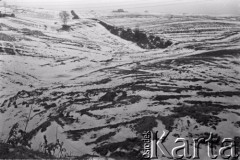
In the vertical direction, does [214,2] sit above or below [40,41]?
above

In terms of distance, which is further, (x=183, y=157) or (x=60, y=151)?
(x=60, y=151)

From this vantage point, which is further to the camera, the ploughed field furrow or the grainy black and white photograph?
the ploughed field furrow

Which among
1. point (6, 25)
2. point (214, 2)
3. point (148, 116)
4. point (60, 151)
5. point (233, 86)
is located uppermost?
point (214, 2)

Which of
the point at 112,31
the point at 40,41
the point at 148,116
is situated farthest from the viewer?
the point at 112,31

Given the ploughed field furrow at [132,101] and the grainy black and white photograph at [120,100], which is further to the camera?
the ploughed field furrow at [132,101]

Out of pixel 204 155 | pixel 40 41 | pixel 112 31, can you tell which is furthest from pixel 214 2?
pixel 204 155

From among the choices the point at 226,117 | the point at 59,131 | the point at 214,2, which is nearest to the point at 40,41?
the point at 59,131

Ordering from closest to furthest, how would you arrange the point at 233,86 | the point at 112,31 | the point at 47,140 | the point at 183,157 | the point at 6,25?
the point at 183,157, the point at 47,140, the point at 233,86, the point at 6,25, the point at 112,31

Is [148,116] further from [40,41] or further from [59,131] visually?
[40,41]
